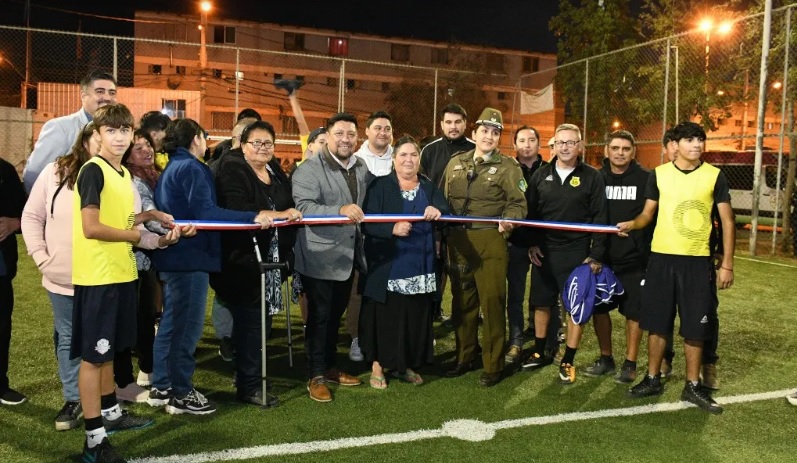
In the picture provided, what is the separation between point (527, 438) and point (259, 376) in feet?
6.37

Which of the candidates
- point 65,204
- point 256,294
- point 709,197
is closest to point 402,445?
point 256,294

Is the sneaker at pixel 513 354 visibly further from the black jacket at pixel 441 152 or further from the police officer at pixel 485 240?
the black jacket at pixel 441 152

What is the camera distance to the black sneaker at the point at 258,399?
485 centimetres

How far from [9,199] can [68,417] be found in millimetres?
1487

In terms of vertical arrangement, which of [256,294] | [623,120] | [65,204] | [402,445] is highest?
[623,120]

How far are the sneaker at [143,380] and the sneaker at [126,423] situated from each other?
839 mm

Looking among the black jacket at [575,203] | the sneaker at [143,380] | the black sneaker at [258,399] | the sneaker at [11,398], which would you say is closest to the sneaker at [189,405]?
the black sneaker at [258,399]

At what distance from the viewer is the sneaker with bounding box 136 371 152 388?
17.2 ft

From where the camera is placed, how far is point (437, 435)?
14.3ft

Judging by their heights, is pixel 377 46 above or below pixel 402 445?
above

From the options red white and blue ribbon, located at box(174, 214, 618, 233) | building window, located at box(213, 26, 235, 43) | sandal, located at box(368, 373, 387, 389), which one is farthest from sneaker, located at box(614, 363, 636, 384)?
building window, located at box(213, 26, 235, 43)

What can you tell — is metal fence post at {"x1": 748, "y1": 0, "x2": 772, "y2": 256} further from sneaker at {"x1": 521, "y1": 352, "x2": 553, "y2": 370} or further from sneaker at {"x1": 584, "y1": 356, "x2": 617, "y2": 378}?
sneaker at {"x1": 521, "y1": 352, "x2": 553, "y2": 370}

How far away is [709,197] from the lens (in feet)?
16.3

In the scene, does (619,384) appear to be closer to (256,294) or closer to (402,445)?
(402,445)
